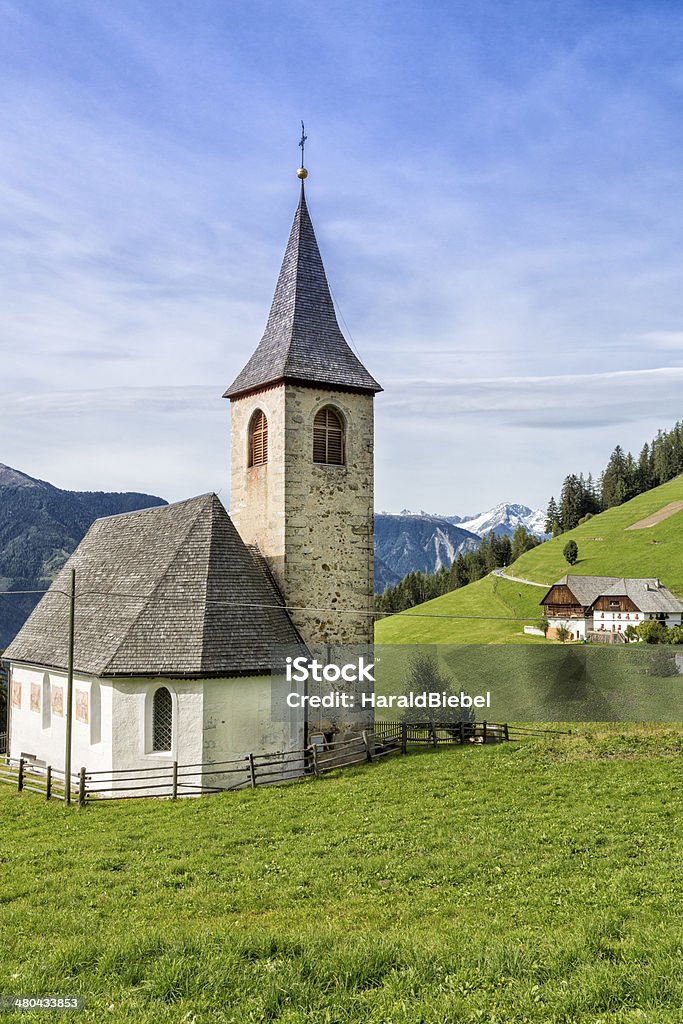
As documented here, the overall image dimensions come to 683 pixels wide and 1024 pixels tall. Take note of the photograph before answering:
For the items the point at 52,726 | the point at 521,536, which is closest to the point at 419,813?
the point at 52,726

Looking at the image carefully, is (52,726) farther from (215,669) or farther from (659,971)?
(659,971)

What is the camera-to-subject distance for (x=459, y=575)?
136 meters

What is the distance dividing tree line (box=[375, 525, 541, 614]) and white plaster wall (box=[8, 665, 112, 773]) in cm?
9466

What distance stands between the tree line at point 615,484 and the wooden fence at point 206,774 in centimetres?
12505

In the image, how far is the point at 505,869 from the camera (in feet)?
42.1

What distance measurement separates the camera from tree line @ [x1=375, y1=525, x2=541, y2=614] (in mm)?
127750

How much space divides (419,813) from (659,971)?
957 centimetres

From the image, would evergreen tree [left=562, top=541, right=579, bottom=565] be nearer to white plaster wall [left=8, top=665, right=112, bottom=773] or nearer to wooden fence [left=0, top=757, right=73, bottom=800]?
white plaster wall [left=8, top=665, right=112, bottom=773]

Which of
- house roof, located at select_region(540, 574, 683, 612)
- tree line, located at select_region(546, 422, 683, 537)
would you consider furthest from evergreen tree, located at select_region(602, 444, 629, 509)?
house roof, located at select_region(540, 574, 683, 612)

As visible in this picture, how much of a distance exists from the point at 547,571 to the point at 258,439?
94420mm

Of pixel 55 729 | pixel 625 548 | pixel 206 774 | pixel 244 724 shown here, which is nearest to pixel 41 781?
pixel 55 729

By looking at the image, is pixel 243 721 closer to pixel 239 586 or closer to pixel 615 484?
pixel 239 586

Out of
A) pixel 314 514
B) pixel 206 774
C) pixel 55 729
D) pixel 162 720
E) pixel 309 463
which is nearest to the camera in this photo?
pixel 206 774

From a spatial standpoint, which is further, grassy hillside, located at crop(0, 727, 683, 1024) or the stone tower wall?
the stone tower wall
